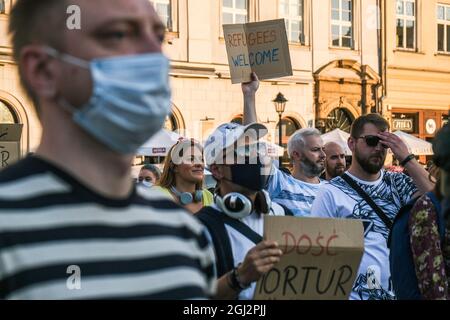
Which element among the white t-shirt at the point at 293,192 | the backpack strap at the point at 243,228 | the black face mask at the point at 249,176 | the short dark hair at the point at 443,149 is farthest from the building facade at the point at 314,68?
the short dark hair at the point at 443,149

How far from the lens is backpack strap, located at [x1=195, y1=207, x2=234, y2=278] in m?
3.41

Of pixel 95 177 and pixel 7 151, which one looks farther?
pixel 7 151

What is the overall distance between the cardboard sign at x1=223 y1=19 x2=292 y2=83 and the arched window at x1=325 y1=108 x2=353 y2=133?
18.9 m

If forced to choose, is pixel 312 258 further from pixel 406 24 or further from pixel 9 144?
pixel 406 24

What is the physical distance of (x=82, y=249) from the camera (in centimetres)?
174

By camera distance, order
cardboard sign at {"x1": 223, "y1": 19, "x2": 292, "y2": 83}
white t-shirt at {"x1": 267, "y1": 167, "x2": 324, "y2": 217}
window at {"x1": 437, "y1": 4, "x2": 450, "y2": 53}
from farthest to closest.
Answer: window at {"x1": 437, "y1": 4, "x2": 450, "y2": 53}, cardboard sign at {"x1": 223, "y1": 19, "x2": 292, "y2": 83}, white t-shirt at {"x1": 267, "y1": 167, "x2": 324, "y2": 217}

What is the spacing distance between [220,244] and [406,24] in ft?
85.5

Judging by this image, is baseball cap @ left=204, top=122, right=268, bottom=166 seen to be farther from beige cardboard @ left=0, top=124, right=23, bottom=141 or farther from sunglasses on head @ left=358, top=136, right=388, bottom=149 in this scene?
beige cardboard @ left=0, top=124, right=23, bottom=141

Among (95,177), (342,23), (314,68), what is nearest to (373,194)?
(95,177)

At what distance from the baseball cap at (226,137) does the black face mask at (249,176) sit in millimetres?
130

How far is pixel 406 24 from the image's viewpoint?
28172 millimetres

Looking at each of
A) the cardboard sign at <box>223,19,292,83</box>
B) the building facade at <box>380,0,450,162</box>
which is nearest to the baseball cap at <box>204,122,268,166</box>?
the cardboard sign at <box>223,19,292,83</box>
